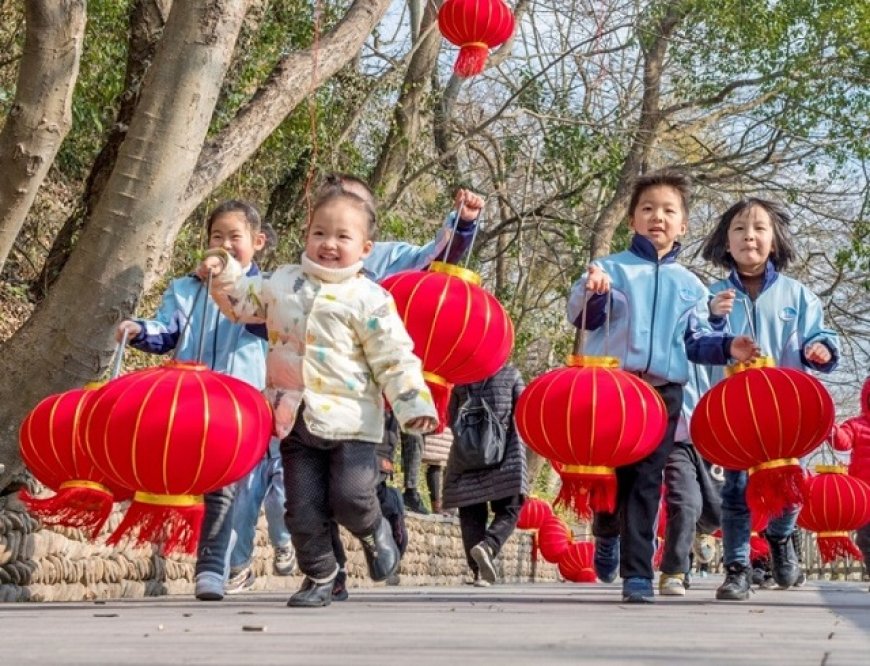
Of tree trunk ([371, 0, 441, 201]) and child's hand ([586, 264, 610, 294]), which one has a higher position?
tree trunk ([371, 0, 441, 201])

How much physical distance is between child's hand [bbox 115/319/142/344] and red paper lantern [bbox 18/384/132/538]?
48cm

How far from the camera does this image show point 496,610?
17.4 feet

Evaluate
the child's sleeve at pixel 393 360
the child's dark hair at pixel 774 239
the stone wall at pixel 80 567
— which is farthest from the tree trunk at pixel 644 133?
the child's sleeve at pixel 393 360

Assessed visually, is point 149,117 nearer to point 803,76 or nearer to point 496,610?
point 496,610

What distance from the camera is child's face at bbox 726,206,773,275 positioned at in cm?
675

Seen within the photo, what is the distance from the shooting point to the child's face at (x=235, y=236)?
21.1 feet

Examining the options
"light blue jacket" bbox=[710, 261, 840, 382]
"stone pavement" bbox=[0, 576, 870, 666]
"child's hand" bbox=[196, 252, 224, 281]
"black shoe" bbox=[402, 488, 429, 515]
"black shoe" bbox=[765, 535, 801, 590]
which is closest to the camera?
"stone pavement" bbox=[0, 576, 870, 666]

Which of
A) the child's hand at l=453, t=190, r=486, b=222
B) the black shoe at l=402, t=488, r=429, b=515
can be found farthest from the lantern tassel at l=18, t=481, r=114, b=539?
the black shoe at l=402, t=488, r=429, b=515

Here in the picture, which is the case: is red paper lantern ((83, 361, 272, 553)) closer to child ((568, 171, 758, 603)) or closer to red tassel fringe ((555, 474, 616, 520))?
red tassel fringe ((555, 474, 616, 520))

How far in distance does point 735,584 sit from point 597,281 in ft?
5.02

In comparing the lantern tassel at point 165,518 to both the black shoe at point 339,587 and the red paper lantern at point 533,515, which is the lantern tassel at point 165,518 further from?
the red paper lantern at point 533,515

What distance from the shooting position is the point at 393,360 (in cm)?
519

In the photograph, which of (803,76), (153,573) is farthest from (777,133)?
(153,573)

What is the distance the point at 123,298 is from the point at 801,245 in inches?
637
